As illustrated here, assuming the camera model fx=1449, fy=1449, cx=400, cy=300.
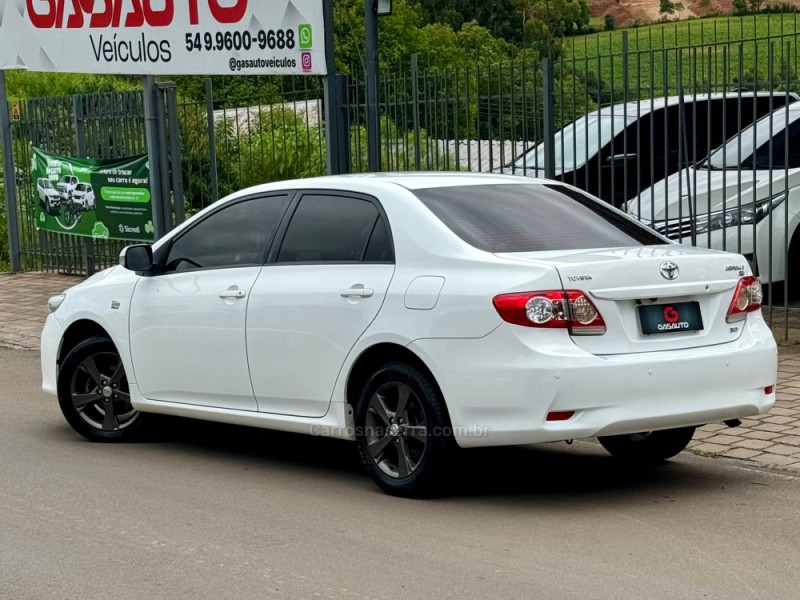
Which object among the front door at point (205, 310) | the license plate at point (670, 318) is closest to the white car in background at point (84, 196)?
the front door at point (205, 310)

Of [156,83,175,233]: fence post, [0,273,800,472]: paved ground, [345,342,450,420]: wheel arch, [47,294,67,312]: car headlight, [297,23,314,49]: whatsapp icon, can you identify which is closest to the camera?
[345,342,450,420]: wheel arch

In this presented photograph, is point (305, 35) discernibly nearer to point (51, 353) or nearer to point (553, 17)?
point (51, 353)

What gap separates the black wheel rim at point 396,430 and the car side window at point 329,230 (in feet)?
2.43

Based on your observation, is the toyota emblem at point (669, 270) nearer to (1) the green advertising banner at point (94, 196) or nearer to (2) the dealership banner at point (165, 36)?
(2) the dealership banner at point (165, 36)

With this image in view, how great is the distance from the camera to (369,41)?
49.6 feet

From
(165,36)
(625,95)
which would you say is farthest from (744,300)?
(165,36)

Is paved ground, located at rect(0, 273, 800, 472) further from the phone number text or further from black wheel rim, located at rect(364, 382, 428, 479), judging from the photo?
the phone number text

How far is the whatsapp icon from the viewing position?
1398cm

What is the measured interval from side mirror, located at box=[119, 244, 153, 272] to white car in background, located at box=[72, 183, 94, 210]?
9466 mm

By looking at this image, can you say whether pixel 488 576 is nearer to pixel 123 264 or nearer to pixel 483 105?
pixel 123 264

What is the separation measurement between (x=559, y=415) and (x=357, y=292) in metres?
1.23

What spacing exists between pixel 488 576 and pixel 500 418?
3.29 feet

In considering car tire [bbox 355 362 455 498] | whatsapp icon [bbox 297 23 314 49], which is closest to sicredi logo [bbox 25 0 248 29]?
whatsapp icon [bbox 297 23 314 49]

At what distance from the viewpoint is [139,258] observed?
8.00 meters
